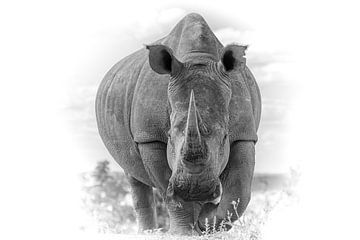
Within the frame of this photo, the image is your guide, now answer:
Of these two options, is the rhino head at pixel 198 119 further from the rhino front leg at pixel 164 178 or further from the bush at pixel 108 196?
the bush at pixel 108 196

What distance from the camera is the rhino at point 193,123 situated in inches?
233

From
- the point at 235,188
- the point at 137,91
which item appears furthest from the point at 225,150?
the point at 137,91

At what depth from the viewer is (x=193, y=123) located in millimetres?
5645

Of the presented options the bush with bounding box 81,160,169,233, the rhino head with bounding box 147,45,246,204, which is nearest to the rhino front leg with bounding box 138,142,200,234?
the rhino head with bounding box 147,45,246,204

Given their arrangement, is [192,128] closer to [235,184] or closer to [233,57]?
[233,57]

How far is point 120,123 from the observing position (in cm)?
820

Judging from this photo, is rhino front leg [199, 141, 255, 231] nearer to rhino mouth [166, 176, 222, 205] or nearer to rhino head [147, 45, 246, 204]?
rhino head [147, 45, 246, 204]

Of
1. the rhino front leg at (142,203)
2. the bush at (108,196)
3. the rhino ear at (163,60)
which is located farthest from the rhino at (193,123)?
the bush at (108,196)

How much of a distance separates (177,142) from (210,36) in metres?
1.43

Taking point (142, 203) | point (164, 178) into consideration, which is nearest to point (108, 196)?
point (142, 203)

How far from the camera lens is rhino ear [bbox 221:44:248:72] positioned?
6.50 metres

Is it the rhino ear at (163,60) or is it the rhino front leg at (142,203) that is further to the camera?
the rhino front leg at (142,203)

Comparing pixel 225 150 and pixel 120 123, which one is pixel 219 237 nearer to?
pixel 225 150

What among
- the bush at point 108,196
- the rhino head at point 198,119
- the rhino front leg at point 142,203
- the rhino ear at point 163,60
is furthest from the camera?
the bush at point 108,196
